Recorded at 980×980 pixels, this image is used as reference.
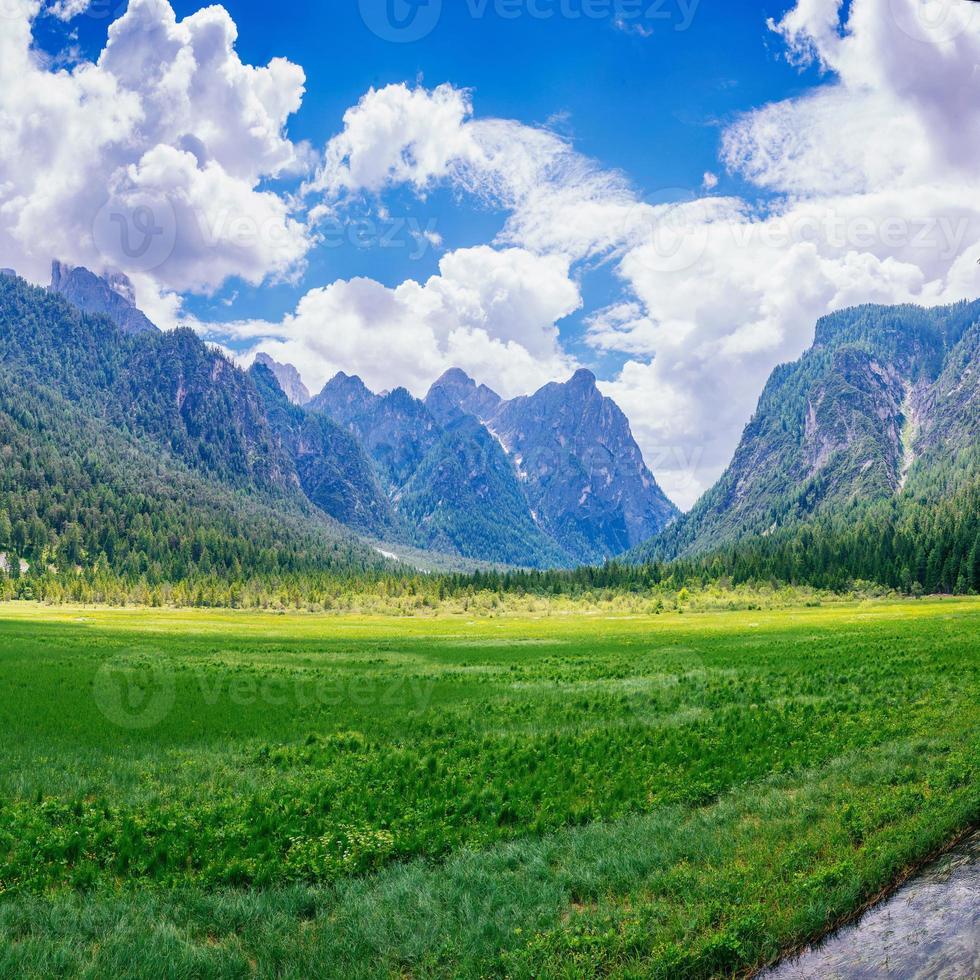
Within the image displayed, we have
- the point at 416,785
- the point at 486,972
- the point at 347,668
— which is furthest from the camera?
the point at 347,668

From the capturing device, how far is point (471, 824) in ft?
40.8

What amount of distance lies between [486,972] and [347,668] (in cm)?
3365

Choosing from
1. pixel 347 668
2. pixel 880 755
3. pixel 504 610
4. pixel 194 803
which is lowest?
pixel 504 610

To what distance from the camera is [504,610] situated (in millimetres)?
157875

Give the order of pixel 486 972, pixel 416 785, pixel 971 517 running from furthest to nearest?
pixel 971 517 < pixel 416 785 < pixel 486 972

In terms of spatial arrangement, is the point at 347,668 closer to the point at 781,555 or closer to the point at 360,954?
the point at 360,954

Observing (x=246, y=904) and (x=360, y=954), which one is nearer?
(x=360, y=954)

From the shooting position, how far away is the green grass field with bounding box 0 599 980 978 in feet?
26.6

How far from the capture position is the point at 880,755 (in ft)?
47.9

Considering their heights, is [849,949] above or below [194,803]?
above

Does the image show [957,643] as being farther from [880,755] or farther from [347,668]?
[347,668]

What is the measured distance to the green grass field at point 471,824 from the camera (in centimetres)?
811

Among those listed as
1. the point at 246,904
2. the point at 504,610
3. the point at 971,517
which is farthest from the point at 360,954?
the point at 971,517

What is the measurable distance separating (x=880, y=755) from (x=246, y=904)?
1340cm
